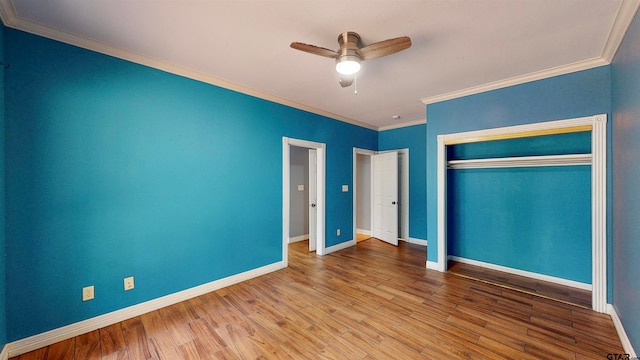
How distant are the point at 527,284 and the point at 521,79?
2.64 m

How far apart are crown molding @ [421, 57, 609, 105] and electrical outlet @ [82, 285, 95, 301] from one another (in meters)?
4.62

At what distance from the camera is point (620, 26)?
6.29 ft

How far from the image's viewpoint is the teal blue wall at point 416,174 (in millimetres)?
5129

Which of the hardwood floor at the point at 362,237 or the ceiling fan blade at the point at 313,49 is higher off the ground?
the ceiling fan blade at the point at 313,49

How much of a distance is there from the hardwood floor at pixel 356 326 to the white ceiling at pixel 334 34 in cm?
264

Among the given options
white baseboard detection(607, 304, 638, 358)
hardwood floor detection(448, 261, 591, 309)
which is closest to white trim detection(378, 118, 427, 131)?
hardwood floor detection(448, 261, 591, 309)

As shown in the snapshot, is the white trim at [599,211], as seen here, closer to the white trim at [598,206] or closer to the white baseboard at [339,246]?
the white trim at [598,206]

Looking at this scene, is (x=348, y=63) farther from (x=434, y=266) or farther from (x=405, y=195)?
(x=405, y=195)

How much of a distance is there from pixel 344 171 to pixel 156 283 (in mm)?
3497

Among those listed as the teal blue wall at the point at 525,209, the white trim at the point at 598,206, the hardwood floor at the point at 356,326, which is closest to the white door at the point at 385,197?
the teal blue wall at the point at 525,209

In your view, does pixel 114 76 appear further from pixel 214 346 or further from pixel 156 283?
pixel 214 346

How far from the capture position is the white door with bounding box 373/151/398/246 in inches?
201

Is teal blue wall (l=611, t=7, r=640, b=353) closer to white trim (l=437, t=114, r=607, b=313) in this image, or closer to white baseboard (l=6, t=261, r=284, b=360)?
white trim (l=437, t=114, r=607, b=313)

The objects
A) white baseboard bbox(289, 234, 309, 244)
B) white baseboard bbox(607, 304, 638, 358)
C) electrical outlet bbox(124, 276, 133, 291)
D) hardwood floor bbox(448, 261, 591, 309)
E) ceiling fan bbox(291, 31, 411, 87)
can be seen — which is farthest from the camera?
white baseboard bbox(289, 234, 309, 244)
